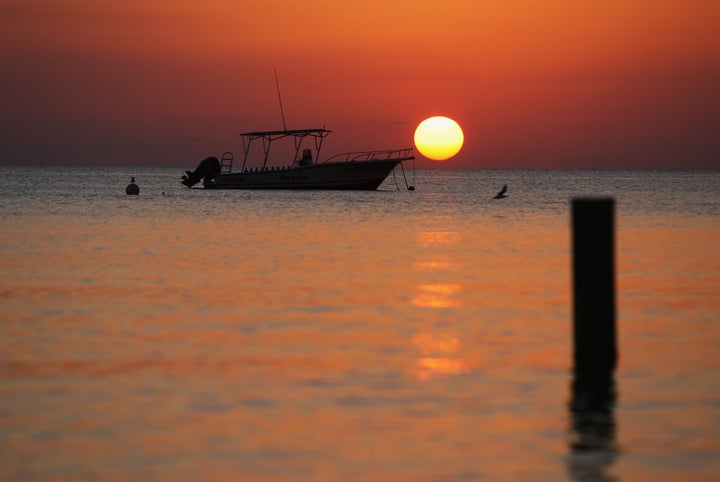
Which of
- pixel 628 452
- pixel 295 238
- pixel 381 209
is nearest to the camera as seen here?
pixel 628 452

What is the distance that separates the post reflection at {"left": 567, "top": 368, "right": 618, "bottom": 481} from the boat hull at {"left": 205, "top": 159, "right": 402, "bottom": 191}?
75735 millimetres

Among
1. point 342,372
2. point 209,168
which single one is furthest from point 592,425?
point 209,168

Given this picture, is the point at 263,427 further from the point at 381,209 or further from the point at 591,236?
the point at 381,209

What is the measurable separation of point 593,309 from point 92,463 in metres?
6.40

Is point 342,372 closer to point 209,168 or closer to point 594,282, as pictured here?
point 594,282

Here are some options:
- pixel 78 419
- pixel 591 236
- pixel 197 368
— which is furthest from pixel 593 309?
pixel 78 419

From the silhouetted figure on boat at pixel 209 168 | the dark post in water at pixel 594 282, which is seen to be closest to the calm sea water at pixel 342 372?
the dark post in water at pixel 594 282

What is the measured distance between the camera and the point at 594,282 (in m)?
12.9

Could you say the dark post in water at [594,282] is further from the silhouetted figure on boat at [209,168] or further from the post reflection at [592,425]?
the silhouetted figure on boat at [209,168]

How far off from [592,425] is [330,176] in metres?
78.9

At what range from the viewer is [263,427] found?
11.2 m

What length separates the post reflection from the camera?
9.85 m

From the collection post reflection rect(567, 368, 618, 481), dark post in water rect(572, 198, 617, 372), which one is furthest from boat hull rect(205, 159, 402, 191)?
post reflection rect(567, 368, 618, 481)

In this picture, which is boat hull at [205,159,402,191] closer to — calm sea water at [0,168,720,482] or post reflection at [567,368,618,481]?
calm sea water at [0,168,720,482]
